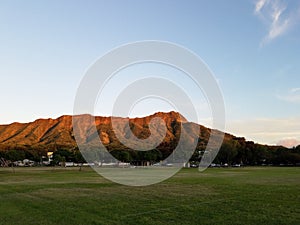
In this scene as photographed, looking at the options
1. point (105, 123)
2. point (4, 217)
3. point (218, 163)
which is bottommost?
point (4, 217)

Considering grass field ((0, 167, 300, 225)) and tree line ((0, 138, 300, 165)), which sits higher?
tree line ((0, 138, 300, 165))

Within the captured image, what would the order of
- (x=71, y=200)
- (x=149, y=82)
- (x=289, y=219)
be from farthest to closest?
(x=149, y=82), (x=71, y=200), (x=289, y=219)

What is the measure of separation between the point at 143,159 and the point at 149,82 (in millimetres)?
102360

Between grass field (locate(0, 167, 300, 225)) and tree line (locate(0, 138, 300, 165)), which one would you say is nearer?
grass field (locate(0, 167, 300, 225))

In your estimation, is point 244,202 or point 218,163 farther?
point 218,163

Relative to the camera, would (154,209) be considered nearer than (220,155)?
Yes

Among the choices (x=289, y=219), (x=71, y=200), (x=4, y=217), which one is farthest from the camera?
(x=71, y=200)

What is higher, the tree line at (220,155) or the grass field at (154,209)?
the tree line at (220,155)

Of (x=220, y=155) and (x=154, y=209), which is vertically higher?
(x=220, y=155)

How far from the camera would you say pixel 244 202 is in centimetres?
2655

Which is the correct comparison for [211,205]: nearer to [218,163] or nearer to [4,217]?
[4,217]

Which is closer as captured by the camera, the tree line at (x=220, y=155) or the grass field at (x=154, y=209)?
the grass field at (x=154, y=209)

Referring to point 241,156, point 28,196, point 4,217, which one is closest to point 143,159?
point 241,156

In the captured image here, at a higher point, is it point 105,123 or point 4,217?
point 105,123
